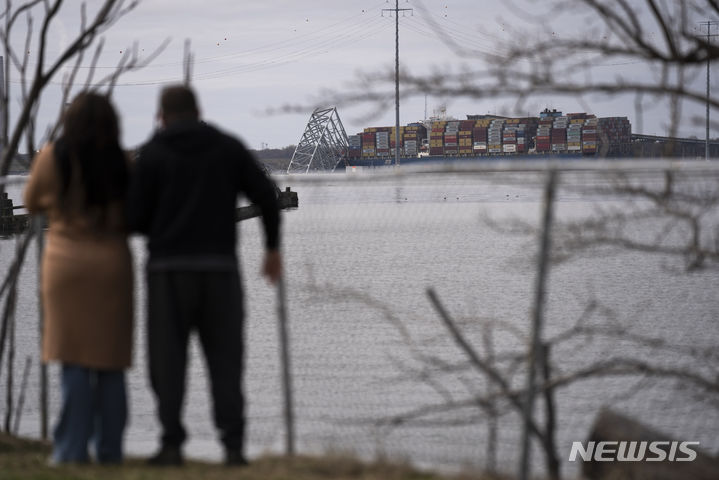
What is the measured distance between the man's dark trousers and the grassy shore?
14 cm

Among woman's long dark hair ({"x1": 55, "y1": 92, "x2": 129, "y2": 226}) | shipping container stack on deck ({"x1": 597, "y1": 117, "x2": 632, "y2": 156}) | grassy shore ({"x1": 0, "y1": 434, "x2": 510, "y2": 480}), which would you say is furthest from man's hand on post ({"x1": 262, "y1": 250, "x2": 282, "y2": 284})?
shipping container stack on deck ({"x1": 597, "y1": 117, "x2": 632, "y2": 156})

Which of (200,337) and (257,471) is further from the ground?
(200,337)

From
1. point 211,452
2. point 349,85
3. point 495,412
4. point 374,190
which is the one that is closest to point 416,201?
point 374,190

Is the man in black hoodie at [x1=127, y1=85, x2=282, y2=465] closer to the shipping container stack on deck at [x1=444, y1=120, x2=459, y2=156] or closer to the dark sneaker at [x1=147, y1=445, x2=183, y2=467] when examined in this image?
the dark sneaker at [x1=147, y1=445, x2=183, y2=467]

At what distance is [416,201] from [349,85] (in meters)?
0.71

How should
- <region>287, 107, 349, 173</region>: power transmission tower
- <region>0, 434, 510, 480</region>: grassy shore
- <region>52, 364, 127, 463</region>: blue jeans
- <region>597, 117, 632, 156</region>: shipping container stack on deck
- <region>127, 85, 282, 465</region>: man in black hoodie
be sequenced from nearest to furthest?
<region>127, 85, 282, 465</region>: man in black hoodie → <region>0, 434, 510, 480</region>: grassy shore → <region>52, 364, 127, 463</region>: blue jeans → <region>597, 117, 632, 156</region>: shipping container stack on deck → <region>287, 107, 349, 173</region>: power transmission tower

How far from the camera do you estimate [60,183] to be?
3.36 m

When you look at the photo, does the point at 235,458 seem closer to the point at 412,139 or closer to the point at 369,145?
the point at 369,145

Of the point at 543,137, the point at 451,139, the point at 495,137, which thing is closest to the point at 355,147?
the point at 451,139

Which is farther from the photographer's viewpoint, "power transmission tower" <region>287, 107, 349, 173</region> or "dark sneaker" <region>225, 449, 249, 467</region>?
"power transmission tower" <region>287, 107, 349, 173</region>

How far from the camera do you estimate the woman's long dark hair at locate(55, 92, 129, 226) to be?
333 centimetres

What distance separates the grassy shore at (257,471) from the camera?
3.34m

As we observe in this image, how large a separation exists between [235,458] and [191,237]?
95 cm

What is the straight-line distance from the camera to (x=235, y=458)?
11.5 feet
